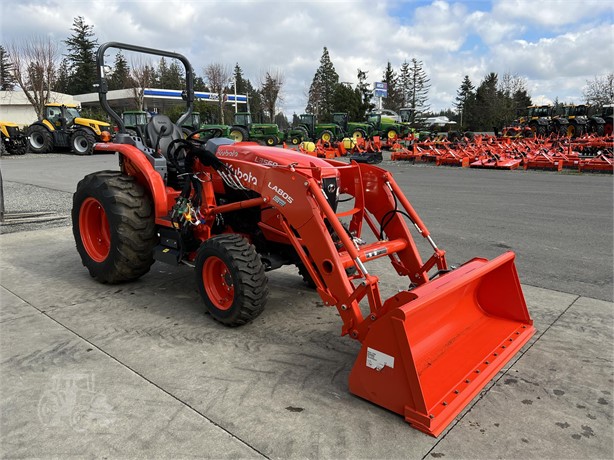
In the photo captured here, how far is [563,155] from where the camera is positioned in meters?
16.1

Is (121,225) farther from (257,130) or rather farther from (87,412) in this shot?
(257,130)

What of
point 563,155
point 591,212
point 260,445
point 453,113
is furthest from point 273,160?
point 453,113

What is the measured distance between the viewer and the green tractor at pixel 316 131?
97.0 feet

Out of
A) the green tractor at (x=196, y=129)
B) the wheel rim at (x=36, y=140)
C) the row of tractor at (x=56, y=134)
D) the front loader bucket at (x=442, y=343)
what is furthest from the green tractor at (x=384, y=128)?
the front loader bucket at (x=442, y=343)

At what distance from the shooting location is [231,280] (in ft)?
11.5

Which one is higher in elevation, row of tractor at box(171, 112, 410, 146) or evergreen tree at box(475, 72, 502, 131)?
Result: evergreen tree at box(475, 72, 502, 131)

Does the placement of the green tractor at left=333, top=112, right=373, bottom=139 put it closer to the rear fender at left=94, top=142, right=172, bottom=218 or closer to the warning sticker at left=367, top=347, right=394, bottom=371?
the rear fender at left=94, top=142, right=172, bottom=218

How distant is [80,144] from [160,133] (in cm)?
2097

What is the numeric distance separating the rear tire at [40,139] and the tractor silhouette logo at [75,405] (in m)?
24.2

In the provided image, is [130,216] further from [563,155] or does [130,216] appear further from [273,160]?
[563,155]

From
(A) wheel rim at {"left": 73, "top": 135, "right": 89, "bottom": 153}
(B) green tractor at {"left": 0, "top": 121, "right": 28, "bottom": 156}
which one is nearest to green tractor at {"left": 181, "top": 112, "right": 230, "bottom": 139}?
(A) wheel rim at {"left": 73, "top": 135, "right": 89, "bottom": 153}

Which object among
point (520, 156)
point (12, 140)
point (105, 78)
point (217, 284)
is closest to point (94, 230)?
point (105, 78)

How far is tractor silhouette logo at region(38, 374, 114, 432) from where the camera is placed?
246 cm

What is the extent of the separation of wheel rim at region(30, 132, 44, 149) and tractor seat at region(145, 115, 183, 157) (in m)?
22.6
